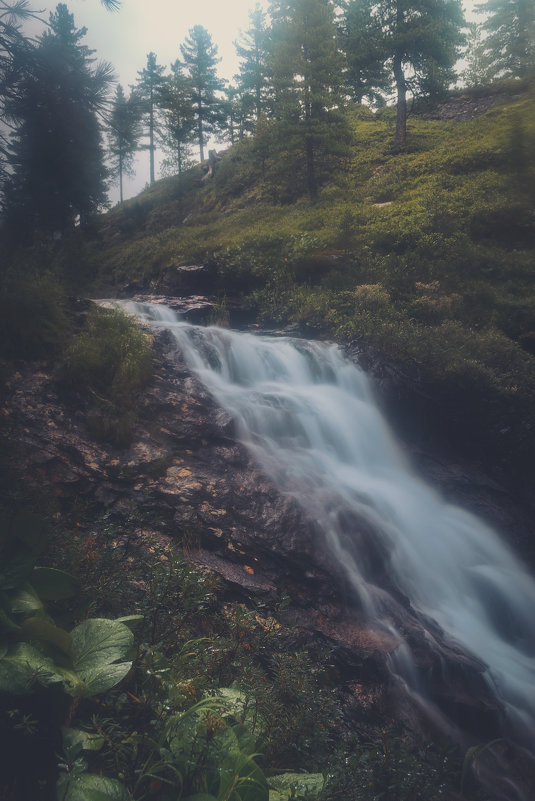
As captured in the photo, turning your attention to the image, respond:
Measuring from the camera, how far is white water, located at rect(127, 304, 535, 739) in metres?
5.29

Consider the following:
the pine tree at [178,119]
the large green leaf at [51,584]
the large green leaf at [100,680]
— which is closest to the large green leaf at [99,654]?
the large green leaf at [100,680]

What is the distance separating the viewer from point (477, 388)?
8023mm

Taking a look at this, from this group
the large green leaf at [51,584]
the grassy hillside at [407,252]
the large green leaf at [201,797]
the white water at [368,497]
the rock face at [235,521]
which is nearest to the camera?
the large green leaf at [201,797]

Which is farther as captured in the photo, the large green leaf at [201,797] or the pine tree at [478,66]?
the pine tree at [478,66]

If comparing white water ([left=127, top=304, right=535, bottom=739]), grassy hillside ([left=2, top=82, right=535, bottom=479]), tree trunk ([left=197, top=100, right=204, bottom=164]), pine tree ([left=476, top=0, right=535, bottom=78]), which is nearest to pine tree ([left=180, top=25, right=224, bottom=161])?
tree trunk ([left=197, top=100, right=204, bottom=164])

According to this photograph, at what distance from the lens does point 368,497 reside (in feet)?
21.9

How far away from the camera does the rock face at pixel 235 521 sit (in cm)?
423

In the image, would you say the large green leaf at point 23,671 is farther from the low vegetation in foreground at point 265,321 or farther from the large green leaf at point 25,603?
the large green leaf at point 25,603

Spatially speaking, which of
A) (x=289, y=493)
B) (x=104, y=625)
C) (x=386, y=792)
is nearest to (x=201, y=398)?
(x=289, y=493)

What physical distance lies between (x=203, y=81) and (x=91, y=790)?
4116cm

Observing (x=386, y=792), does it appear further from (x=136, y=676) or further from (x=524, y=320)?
(x=524, y=320)

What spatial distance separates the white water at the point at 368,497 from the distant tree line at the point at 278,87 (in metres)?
4.33

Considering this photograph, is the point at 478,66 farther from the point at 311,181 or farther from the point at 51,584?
the point at 51,584

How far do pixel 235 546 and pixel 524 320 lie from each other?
877 centimetres
